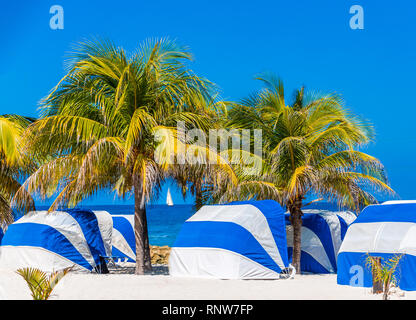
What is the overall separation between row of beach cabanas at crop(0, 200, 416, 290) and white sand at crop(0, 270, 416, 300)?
22.5 inches

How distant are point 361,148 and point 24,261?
11410 mm

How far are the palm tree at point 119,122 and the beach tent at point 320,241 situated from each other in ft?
18.4

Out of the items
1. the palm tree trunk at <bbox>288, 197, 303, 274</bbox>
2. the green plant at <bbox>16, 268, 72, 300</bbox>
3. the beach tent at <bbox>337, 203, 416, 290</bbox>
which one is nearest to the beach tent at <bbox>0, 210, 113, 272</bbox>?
the green plant at <bbox>16, 268, 72, 300</bbox>

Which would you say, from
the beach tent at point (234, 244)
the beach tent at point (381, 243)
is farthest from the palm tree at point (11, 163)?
the beach tent at point (381, 243)

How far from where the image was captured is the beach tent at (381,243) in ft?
40.8

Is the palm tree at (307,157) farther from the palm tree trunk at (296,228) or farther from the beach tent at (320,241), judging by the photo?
the beach tent at (320,241)

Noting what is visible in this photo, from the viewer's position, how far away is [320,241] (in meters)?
19.5

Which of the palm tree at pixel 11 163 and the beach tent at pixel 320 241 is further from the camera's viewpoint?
the beach tent at pixel 320 241

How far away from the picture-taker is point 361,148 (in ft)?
60.1

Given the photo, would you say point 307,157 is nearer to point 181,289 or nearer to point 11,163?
point 181,289

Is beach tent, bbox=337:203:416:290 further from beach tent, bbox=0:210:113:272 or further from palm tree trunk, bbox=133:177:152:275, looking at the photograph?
beach tent, bbox=0:210:113:272

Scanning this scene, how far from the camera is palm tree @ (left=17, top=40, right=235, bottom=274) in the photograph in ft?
49.5
